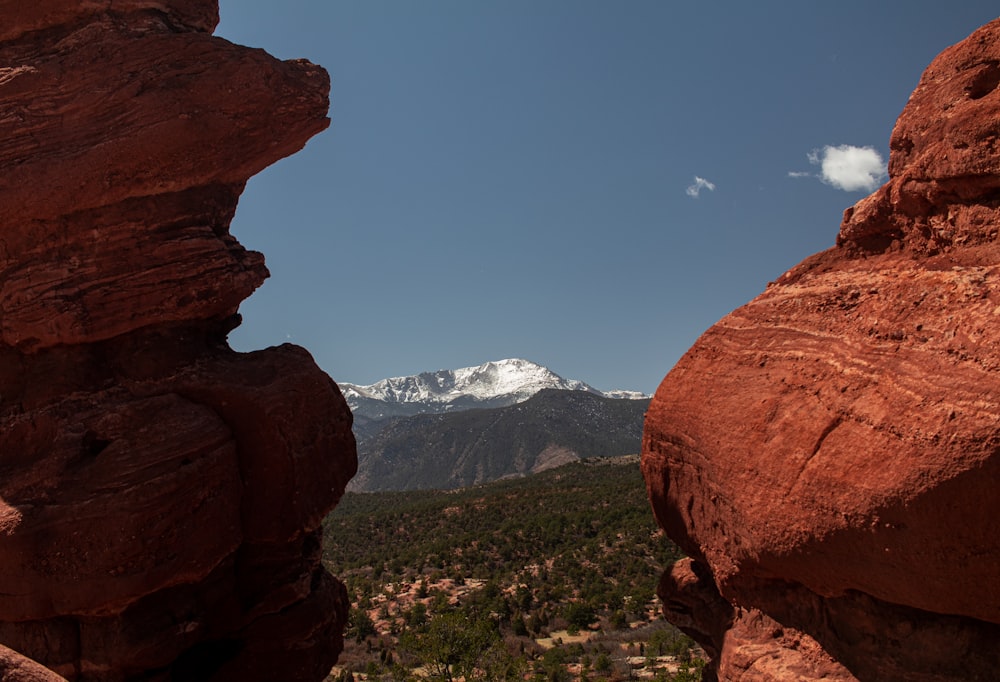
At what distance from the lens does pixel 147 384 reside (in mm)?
15289

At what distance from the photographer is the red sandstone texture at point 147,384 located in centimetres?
1305

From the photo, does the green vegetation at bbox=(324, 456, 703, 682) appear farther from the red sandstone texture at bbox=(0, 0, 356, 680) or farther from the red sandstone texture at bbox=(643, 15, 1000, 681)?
the red sandstone texture at bbox=(643, 15, 1000, 681)

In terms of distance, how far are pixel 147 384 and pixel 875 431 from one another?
1503 centimetres

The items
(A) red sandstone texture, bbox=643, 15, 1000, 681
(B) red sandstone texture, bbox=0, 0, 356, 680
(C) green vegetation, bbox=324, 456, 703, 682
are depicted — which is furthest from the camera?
(C) green vegetation, bbox=324, 456, 703, 682

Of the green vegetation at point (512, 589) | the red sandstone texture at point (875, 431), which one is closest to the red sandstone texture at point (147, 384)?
the red sandstone texture at point (875, 431)

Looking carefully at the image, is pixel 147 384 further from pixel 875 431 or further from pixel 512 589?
pixel 512 589

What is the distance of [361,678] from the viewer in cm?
3022

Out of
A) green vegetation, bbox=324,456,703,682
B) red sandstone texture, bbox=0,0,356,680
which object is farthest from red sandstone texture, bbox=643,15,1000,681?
green vegetation, bbox=324,456,703,682

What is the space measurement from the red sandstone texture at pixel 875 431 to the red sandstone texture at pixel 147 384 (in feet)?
32.8

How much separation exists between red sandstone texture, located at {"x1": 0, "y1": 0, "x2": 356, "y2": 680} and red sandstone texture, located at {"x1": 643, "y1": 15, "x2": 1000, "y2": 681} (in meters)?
10.0

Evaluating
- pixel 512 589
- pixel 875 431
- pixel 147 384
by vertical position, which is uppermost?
pixel 875 431

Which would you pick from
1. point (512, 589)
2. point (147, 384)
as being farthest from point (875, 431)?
point (512, 589)

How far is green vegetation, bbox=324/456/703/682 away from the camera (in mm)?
29141

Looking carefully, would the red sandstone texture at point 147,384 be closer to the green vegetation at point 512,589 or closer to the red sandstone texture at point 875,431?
the red sandstone texture at point 875,431
